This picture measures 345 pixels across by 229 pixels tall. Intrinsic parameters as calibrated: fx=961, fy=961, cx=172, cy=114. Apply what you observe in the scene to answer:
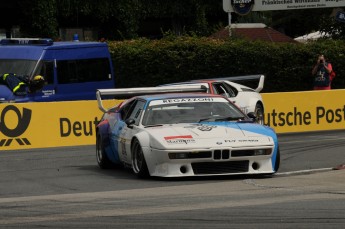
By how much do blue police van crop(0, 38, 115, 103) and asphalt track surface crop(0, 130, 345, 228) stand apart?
7.59m

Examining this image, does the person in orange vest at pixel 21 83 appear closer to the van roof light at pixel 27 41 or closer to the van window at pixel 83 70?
the van window at pixel 83 70

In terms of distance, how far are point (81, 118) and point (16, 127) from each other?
1643 mm

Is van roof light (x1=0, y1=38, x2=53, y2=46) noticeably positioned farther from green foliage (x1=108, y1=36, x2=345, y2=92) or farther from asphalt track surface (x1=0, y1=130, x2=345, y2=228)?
asphalt track surface (x1=0, y1=130, x2=345, y2=228)

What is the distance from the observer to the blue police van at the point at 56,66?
2334cm

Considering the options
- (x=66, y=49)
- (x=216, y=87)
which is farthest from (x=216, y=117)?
(x=66, y=49)

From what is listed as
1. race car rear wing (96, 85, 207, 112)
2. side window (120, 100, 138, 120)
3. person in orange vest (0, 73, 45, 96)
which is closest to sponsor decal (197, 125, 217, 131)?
side window (120, 100, 138, 120)

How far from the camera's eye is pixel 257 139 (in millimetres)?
12742

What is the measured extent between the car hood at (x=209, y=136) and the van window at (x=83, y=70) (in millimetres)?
11050

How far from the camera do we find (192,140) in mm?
12555

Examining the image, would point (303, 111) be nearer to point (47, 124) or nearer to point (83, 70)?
point (83, 70)

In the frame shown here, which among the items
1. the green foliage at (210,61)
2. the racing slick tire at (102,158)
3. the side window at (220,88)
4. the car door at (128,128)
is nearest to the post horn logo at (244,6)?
the green foliage at (210,61)

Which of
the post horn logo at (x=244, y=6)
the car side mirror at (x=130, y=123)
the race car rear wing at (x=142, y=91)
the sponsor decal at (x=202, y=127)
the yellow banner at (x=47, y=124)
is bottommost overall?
the yellow banner at (x=47, y=124)

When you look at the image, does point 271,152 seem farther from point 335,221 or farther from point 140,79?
point 140,79

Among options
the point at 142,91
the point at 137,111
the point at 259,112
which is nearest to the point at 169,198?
the point at 137,111
